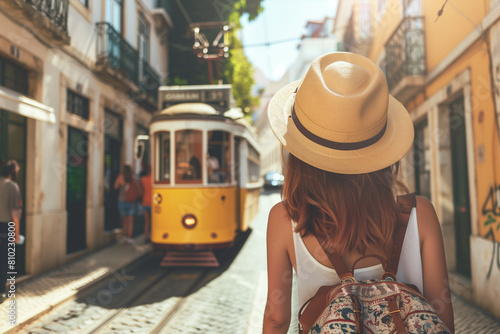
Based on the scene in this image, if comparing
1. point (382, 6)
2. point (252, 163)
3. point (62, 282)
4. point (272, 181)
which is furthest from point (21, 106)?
point (272, 181)

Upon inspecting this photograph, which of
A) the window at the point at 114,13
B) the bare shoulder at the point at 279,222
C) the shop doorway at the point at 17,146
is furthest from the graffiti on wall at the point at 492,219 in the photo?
the window at the point at 114,13

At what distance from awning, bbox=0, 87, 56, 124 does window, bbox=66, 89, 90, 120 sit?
2.74m

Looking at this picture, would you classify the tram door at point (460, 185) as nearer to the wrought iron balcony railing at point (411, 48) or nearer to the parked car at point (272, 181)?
the wrought iron balcony railing at point (411, 48)

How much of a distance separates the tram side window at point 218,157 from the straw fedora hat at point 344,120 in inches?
234

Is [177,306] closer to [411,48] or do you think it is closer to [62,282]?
[62,282]

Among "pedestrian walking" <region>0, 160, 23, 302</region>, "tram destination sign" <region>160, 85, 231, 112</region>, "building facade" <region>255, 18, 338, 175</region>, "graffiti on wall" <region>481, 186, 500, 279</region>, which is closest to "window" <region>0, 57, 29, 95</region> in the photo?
"pedestrian walking" <region>0, 160, 23, 302</region>

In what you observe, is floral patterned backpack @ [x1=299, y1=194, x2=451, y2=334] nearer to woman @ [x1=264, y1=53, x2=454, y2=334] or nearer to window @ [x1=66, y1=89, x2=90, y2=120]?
woman @ [x1=264, y1=53, x2=454, y2=334]

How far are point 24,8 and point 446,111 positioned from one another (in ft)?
23.4

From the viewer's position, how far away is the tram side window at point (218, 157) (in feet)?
24.3

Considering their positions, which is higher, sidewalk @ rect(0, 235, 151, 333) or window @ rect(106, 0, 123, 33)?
window @ rect(106, 0, 123, 33)

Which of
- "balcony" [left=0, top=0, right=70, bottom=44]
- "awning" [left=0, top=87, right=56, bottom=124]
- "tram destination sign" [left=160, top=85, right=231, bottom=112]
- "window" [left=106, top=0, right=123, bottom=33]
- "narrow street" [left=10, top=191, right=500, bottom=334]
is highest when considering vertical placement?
"window" [left=106, top=0, right=123, bottom=33]

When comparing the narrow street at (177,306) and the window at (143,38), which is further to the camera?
the window at (143,38)

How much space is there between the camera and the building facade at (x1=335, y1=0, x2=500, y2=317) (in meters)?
5.04

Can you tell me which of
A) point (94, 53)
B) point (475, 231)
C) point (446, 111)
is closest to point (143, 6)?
point (94, 53)
